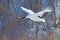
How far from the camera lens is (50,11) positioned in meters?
1.38

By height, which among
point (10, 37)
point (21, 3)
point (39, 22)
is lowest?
point (10, 37)

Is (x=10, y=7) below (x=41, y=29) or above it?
above

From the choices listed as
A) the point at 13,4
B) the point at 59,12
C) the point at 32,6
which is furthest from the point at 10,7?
the point at 59,12

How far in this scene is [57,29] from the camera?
1389 mm

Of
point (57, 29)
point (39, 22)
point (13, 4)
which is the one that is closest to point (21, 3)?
point (13, 4)

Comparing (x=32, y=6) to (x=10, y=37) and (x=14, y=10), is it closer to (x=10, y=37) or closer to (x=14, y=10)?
(x=14, y=10)

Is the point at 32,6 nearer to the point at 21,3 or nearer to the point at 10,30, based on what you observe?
the point at 21,3

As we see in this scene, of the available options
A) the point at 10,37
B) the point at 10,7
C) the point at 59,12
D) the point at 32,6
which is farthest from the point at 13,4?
the point at 59,12

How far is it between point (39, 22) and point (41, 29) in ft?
0.29

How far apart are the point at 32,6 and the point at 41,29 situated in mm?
196

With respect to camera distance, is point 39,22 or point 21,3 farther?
point 21,3

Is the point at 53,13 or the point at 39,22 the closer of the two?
the point at 39,22

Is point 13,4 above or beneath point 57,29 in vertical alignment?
above

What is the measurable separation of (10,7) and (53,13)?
34cm
